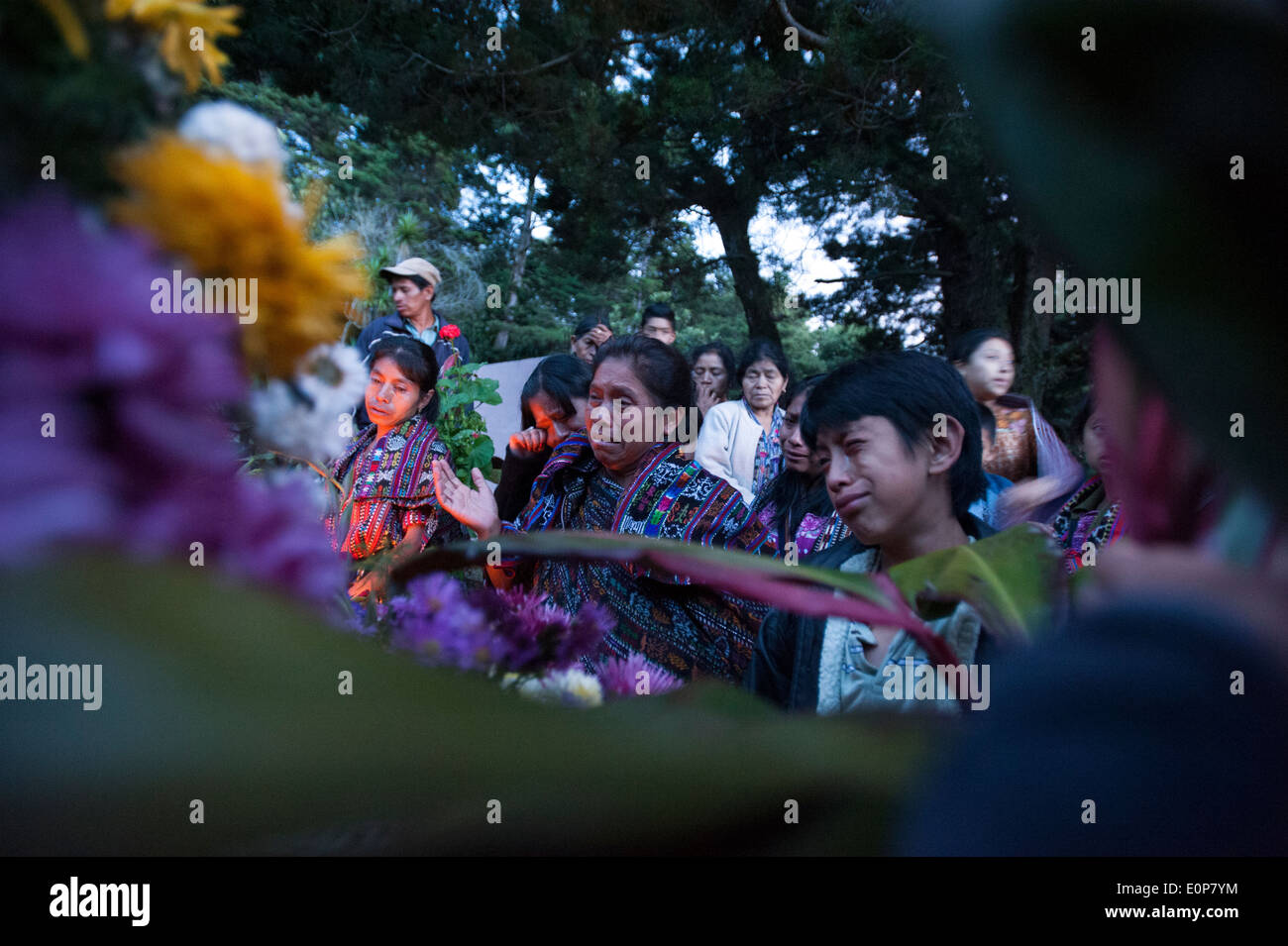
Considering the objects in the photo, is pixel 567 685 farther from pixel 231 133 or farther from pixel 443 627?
pixel 231 133

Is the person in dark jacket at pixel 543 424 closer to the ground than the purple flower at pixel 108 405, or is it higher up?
higher up

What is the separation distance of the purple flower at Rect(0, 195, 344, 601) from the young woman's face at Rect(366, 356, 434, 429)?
1584 mm

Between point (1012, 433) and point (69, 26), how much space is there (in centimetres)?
212

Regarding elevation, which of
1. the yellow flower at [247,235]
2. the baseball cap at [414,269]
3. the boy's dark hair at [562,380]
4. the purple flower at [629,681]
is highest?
the baseball cap at [414,269]

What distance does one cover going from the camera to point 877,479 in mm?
987

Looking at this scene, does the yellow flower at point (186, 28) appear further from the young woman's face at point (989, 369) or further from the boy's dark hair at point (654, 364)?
the young woman's face at point (989, 369)

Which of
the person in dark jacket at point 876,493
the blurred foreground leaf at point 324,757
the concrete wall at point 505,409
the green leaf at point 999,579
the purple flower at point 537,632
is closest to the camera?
the blurred foreground leaf at point 324,757

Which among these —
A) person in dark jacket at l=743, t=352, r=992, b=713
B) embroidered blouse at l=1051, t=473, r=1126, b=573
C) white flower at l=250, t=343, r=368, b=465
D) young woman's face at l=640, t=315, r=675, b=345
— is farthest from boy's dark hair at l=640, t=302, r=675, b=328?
white flower at l=250, t=343, r=368, b=465

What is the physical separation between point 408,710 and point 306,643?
30 millimetres

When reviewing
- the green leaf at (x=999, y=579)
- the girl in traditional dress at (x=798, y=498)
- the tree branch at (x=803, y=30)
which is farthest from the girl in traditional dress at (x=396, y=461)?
the tree branch at (x=803, y=30)

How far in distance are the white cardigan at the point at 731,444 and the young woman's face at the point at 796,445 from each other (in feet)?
0.48

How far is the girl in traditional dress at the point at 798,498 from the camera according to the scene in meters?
1.88

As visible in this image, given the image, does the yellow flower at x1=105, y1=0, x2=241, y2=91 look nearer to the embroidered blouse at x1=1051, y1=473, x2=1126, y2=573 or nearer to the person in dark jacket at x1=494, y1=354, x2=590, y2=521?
the embroidered blouse at x1=1051, y1=473, x2=1126, y2=573

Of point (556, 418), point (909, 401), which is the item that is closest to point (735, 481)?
point (556, 418)
